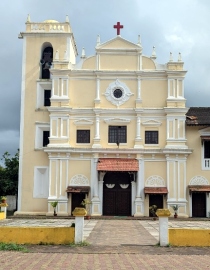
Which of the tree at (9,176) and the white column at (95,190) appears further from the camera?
the tree at (9,176)

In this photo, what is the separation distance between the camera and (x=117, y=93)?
3027 centimetres

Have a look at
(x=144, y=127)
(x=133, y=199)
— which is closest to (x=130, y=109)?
(x=144, y=127)

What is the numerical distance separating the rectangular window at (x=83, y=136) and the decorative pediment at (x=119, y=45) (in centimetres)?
620

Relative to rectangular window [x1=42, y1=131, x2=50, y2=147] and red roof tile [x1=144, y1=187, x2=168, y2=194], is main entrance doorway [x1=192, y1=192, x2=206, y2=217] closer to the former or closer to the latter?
red roof tile [x1=144, y1=187, x2=168, y2=194]

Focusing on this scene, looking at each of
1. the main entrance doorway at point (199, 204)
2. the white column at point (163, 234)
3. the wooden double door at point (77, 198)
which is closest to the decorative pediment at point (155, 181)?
the main entrance doorway at point (199, 204)

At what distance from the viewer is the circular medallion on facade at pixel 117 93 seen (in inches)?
1183

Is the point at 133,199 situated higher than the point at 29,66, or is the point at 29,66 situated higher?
the point at 29,66

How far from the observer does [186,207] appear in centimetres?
2847

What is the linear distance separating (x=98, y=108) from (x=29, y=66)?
6.31 m

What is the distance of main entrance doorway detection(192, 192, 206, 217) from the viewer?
28.8 meters

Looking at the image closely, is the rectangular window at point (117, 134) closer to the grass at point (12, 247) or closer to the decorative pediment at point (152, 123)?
the decorative pediment at point (152, 123)

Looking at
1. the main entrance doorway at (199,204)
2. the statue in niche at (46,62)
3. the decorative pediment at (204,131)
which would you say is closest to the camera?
the main entrance doorway at (199,204)

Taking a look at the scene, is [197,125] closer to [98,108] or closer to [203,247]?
[98,108]

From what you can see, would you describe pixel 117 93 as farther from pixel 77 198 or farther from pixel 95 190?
pixel 77 198
